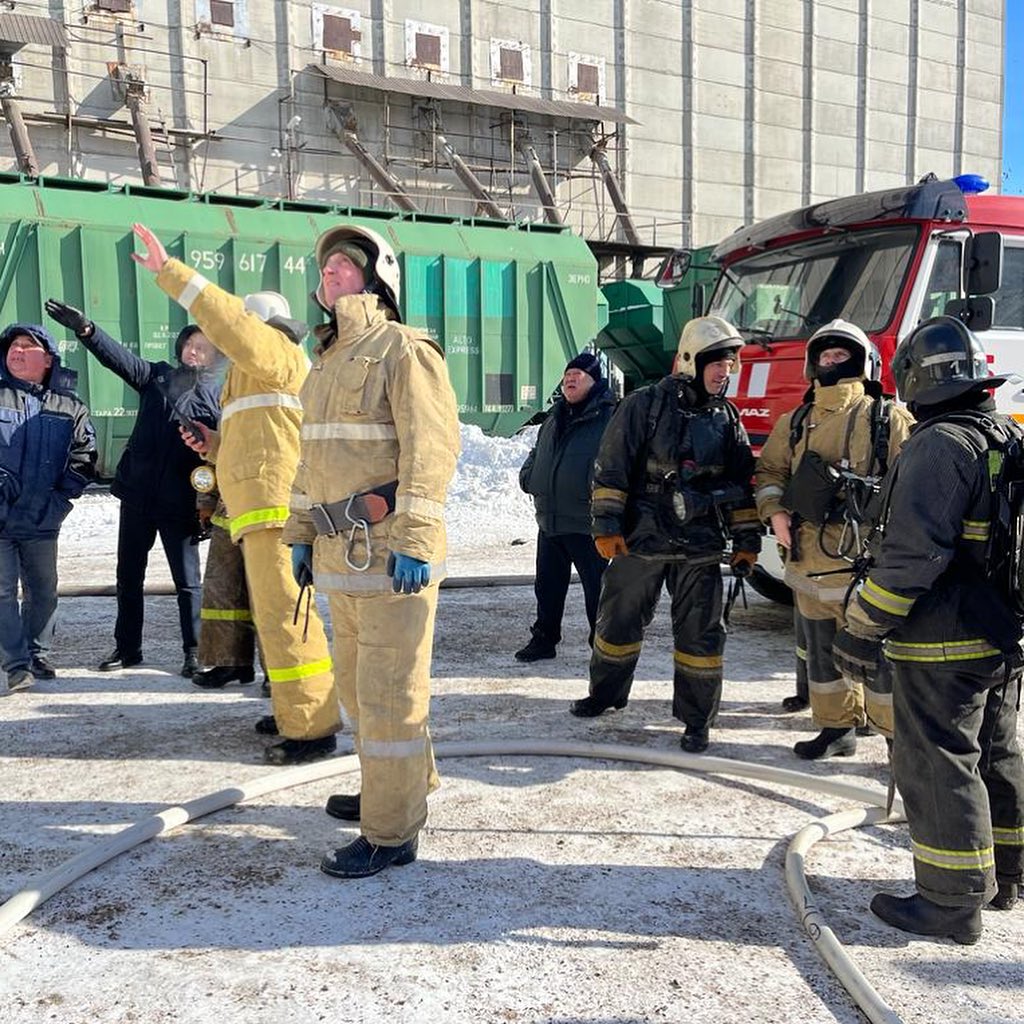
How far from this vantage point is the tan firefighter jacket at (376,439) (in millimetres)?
3053

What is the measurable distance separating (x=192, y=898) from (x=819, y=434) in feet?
10.3

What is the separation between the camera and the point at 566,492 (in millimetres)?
5812

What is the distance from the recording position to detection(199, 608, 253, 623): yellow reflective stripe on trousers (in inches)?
202

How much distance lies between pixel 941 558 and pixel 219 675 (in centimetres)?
380

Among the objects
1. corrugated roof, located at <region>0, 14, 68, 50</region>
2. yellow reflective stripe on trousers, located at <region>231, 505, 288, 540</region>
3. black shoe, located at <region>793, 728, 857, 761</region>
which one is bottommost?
black shoe, located at <region>793, 728, 857, 761</region>

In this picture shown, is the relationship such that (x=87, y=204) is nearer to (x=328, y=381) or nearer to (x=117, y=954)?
(x=328, y=381)

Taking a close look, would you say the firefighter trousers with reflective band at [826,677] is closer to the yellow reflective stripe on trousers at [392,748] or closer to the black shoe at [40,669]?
the yellow reflective stripe on trousers at [392,748]

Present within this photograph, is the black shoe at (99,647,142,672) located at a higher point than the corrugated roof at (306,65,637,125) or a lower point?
lower

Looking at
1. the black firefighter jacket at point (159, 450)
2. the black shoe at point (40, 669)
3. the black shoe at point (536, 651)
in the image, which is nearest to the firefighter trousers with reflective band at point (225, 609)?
→ the black firefighter jacket at point (159, 450)

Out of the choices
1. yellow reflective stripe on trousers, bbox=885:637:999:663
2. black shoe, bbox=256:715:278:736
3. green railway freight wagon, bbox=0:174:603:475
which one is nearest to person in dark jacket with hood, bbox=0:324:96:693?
black shoe, bbox=256:715:278:736

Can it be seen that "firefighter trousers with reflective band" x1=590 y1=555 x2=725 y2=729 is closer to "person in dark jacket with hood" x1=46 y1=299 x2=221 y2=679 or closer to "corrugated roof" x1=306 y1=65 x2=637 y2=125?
"person in dark jacket with hood" x1=46 y1=299 x2=221 y2=679

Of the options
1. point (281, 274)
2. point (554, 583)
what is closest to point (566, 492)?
point (554, 583)

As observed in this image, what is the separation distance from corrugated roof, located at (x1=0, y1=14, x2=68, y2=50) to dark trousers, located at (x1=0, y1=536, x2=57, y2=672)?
58.0ft

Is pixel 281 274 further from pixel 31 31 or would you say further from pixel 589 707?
pixel 31 31
